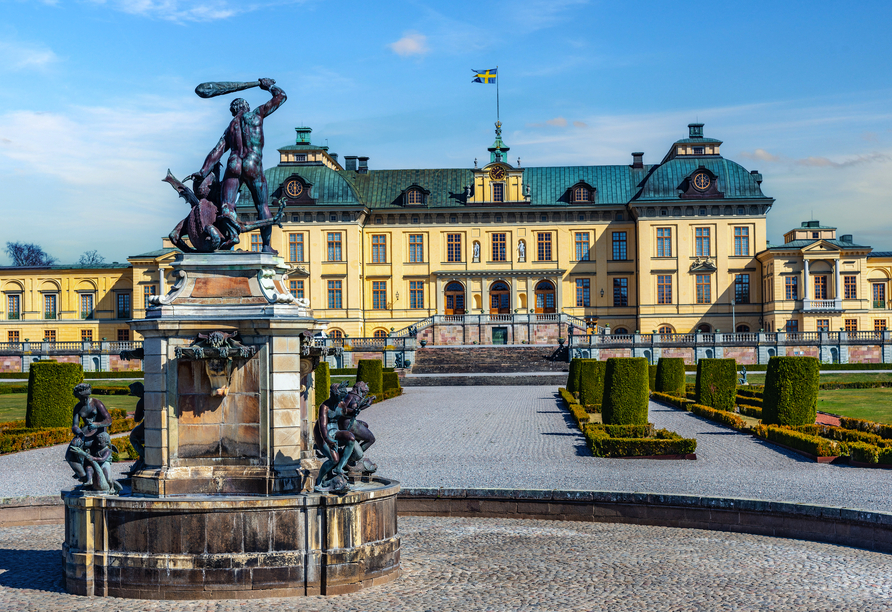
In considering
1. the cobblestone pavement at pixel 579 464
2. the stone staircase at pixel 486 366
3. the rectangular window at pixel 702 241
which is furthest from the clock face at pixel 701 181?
the cobblestone pavement at pixel 579 464

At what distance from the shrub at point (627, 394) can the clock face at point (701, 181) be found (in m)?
41.7

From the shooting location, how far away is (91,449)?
9.00 metres

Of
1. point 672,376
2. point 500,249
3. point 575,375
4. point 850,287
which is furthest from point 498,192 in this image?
point 575,375

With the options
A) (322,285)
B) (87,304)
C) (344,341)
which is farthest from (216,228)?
(87,304)

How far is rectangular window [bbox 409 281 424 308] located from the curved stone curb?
1965 inches

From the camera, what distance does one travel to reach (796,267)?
57062mm

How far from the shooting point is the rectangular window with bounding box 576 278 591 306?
6156cm

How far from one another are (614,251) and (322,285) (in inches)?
773

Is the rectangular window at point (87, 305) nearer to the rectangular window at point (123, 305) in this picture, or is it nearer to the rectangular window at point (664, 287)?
the rectangular window at point (123, 305)

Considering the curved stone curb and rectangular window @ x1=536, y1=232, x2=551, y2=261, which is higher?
rectangular window @ x1=536, y1=232, x2=551, y2=261

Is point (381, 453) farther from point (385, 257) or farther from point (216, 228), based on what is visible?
point (385, 257)

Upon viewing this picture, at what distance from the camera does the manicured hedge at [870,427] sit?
18.5 metres

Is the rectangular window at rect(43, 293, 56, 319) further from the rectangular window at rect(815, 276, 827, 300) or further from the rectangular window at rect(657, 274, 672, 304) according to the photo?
the rectangular window at rect(815, 276, 827, 300)

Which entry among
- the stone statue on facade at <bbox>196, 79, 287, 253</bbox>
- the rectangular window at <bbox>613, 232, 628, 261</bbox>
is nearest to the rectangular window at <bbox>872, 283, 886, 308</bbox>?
the rectangular window at <bbox>613, 232, 628, 261</bbox>
